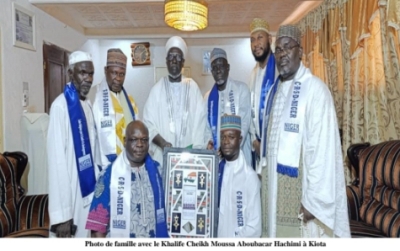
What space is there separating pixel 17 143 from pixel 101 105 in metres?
1.85

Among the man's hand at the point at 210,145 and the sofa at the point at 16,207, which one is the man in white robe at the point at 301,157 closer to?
the man's hand at the point at 210,145

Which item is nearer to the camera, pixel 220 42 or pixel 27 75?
pixel 27 75

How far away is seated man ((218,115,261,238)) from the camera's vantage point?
81.3 inches

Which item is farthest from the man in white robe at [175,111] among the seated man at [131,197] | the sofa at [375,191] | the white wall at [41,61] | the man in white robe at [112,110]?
the sofa at [375,191]

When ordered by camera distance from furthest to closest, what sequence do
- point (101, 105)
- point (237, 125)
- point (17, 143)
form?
1. point (17, 143)
2. point (101, 105)
3. point (237, 125)

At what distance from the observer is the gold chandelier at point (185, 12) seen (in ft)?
11.4

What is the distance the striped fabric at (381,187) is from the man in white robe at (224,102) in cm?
93

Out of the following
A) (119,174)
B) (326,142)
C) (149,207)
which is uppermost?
(326,142)

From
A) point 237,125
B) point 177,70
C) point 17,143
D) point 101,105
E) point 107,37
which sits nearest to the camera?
point 237,125

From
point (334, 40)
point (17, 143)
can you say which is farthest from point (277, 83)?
point (17, 143)

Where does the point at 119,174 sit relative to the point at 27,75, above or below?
below

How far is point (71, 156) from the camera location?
2053 millimetres

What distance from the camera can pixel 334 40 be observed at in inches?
157

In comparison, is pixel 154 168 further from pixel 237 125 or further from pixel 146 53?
pixel 146 53
